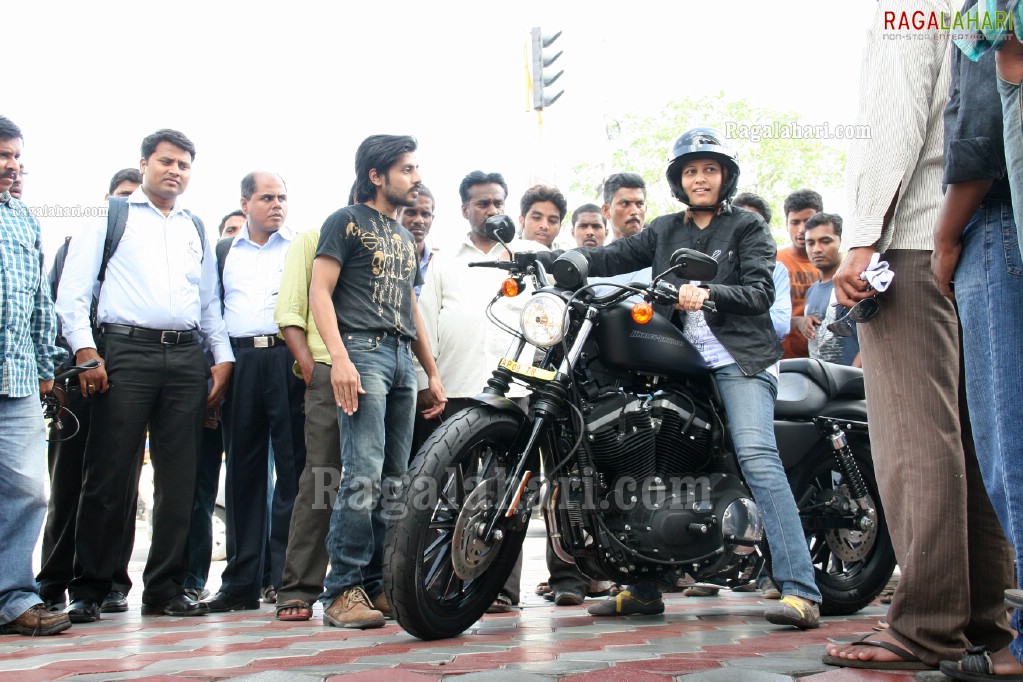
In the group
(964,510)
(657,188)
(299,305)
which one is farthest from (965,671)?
(657,188)

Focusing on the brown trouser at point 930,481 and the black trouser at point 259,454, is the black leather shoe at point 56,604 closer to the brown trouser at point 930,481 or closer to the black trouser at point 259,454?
the black trouser at point 259,454

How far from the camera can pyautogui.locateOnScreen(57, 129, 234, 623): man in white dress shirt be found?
5.36m

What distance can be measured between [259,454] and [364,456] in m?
1.30

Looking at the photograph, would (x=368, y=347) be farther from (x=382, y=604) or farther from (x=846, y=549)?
(x=846, y=549)

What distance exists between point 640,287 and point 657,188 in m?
32.4

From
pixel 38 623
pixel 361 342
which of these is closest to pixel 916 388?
pixel 361 342

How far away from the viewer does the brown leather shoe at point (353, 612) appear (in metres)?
4.51

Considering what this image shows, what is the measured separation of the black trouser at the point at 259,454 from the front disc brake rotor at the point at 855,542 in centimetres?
281

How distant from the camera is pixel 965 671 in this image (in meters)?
2.85

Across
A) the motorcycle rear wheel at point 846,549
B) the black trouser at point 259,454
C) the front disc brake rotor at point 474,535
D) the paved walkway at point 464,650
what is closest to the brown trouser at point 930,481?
the paved walkway at point 464,650

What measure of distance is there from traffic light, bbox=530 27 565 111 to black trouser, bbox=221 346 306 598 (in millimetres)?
10338

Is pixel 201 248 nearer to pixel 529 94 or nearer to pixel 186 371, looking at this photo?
pixel 186 371

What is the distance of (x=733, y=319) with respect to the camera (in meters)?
4.72

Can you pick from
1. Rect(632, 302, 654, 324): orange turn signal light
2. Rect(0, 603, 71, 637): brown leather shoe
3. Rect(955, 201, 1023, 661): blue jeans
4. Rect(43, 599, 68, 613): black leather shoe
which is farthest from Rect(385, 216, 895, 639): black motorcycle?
Rect(43, 599, 68, 613): black leather shoe
